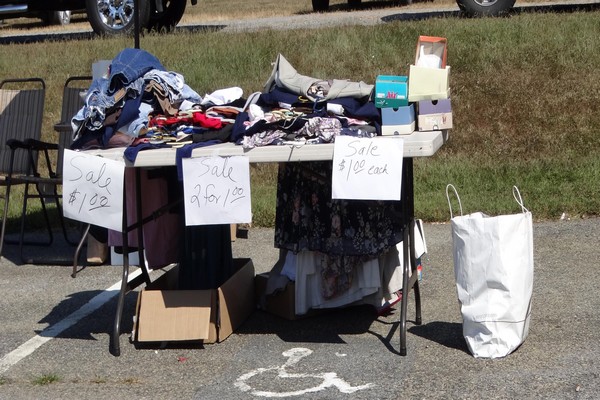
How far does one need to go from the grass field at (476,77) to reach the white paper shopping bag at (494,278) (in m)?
3.00

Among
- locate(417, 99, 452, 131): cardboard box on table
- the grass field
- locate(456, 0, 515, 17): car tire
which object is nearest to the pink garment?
locate(417, 99, 452, 131): cardboard box on table

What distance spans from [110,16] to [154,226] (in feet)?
25.7

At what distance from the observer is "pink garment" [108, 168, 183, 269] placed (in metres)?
5.94

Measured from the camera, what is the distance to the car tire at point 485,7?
40.8 ft

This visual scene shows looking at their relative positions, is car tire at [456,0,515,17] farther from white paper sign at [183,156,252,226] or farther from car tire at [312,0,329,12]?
white paper sign at [183,156,252,226]

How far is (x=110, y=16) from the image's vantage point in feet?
43.7

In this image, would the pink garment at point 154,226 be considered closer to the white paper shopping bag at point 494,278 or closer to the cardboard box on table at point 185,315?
the cardboard box on table at point 185,315

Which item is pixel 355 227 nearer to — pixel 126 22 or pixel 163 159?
pixel 163 159

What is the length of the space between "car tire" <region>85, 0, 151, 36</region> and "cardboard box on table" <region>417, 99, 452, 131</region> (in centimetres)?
822

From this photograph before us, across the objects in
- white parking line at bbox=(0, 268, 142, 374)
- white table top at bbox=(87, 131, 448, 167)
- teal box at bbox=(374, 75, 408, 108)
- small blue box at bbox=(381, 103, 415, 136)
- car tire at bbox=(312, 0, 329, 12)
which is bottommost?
white parking line at bbox=(0, 268, 142, 374)

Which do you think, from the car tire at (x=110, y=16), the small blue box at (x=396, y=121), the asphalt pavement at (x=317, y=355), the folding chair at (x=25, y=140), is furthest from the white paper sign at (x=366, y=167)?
the car tire at (x=110, y=16)

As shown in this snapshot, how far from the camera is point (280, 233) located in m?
5.84

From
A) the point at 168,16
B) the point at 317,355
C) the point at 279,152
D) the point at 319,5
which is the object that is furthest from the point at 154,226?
the point at 319,5

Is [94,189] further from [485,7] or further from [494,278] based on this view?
[485,7]
